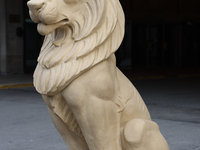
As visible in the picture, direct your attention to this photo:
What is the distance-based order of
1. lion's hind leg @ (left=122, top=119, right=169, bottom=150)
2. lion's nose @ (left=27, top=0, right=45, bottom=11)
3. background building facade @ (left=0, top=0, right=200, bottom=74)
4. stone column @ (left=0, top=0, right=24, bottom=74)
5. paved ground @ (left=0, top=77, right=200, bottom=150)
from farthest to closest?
1. background building facade @ (left=0, top=0, right=200, bottom=74)
2. stone column @ (left=0, top=0, right=24, bottom=74)
3. paved ground @ (left=0, top=77, right=200, bottom=150)
4. lion's hind leg @ (left=122, top=119, right=169, bottom=150)
5. lion's nose @ (left=27, top=0, right=45, bottom=11)

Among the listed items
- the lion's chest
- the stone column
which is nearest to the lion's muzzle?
the lion's chest

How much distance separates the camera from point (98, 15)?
2.36 meters

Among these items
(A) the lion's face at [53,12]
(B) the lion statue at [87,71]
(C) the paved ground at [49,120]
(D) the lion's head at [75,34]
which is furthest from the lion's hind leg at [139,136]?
(C) the paved ground at [49,120]

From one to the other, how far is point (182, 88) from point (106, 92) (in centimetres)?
→ 927

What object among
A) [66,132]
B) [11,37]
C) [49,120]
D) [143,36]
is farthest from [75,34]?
[143,36]

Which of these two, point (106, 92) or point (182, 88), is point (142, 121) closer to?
point (106, 92)

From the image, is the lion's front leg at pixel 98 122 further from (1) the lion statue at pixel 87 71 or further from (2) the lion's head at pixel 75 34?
(2) the lion's head at pixel 75 34

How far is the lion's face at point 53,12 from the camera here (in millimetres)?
2262

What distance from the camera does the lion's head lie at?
2336 millimetres

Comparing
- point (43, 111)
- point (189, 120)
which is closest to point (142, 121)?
point (189, 120)

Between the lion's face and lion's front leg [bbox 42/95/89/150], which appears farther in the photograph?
lion's front leg [bbox 42/95/89/150]

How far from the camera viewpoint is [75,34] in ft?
7.88

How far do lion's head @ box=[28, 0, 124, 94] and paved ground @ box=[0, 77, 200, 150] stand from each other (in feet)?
9.01

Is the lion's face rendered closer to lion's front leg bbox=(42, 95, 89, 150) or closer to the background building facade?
lion's front leg bbox=(42, 95, 89, 150)
